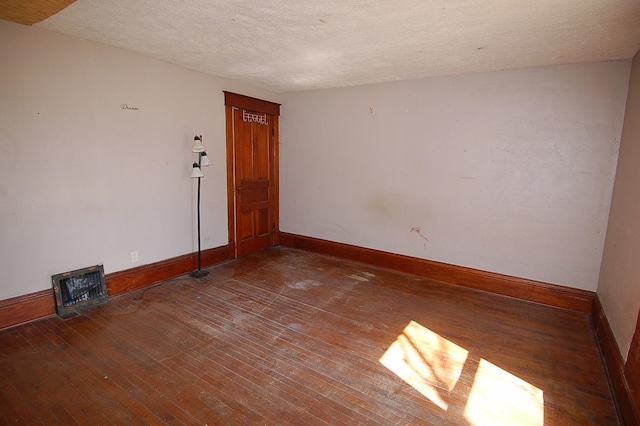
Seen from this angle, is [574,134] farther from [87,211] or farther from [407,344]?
[87,211]

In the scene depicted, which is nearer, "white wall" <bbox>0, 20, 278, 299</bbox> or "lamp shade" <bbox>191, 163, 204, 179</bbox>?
"white wall" <bbox>0, 20, 278, 299</bbox>

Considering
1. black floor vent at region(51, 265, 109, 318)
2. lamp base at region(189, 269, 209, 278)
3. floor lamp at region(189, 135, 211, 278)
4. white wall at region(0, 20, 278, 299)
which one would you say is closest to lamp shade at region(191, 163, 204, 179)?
floor lamp at region(189, 135, 211, 278)

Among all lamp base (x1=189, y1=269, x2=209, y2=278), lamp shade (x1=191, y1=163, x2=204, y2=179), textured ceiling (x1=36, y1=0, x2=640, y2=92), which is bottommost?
lamp base (x1=189, y1=269, x2=209, y2=278)

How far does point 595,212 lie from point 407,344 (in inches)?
94.3

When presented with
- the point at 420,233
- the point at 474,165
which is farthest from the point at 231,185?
the point at 474,165

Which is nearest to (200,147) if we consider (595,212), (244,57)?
(244,57)

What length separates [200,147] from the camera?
12.0 feet

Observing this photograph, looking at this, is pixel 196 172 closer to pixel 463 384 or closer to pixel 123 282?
pixel 123 282

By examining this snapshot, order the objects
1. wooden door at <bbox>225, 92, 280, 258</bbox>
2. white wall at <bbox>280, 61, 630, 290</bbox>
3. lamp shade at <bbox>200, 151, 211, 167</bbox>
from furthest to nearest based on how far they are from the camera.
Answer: wooden door at <bbox>225, 92, 280, 258</bbox> < lamp shade at <bbox>200, 151, 211, 167</bbox> < white wall at <bbox>280, 61, 630, 290</bbox>

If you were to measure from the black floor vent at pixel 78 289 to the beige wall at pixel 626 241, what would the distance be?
14.6 feet

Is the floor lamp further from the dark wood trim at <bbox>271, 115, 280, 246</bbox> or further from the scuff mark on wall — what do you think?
the scuff mark on wall

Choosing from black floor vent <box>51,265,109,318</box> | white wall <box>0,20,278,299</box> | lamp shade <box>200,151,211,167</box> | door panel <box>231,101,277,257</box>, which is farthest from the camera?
door panel <box>231,101,277,257</box>

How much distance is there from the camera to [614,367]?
216cm

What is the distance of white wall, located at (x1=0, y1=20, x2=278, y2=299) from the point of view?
104 inches
